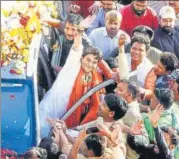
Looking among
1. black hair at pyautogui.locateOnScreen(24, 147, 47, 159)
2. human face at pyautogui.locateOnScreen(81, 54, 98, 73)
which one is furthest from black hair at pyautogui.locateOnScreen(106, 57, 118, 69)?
black hair at pyautogui.locateOnScreen(24, 147, 47, 159)

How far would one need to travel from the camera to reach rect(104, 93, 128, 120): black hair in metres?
6.73

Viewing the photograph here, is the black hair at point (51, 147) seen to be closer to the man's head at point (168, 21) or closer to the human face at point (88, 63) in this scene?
the human face at point (88, 63)

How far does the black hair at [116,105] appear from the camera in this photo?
6727mm

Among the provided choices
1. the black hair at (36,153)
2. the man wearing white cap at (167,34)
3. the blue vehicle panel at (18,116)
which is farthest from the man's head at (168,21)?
the black hair at (36,153)

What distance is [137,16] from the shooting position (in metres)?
7.15

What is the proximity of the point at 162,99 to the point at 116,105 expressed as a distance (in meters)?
0.39

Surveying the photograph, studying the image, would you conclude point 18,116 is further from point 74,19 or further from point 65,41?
point 74,19

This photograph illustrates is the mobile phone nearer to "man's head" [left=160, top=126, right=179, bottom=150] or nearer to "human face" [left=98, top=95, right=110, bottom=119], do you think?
"human face" [left=98, top=95, right=110, bottom=119]

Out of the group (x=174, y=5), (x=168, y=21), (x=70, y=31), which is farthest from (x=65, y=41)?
(x=174, y=5)

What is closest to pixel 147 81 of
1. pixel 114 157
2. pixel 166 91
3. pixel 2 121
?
pixel 166 91

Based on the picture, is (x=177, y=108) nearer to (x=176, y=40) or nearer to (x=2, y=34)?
(x=176, y=40)

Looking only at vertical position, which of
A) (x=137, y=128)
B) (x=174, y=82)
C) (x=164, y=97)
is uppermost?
(x=174, y=82)

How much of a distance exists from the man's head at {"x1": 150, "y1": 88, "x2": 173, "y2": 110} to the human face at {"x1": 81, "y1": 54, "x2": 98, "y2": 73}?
0.51m

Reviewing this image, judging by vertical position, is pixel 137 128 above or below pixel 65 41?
below
